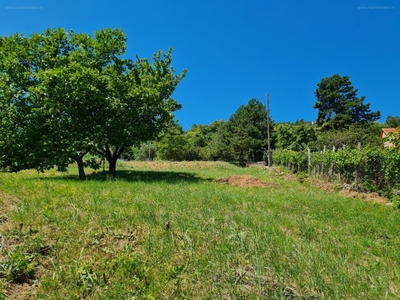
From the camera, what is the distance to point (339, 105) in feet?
162

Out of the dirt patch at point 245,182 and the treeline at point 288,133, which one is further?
the treeline at point 288,133

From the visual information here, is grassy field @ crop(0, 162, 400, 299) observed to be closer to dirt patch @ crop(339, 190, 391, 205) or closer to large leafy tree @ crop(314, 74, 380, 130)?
dirt patch @ crop(339, 190, 391, 205)

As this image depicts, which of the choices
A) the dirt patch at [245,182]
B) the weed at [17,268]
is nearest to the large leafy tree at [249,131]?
the dirt patch at [245,182]

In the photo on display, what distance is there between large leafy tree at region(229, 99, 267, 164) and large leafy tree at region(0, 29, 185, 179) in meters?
27.9

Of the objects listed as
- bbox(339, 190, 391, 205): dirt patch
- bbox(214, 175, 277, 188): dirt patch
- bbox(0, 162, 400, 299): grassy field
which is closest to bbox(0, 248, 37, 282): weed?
bbox(0, 162, 400, 299): grassy field

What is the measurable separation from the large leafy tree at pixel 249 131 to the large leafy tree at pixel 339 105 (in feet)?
49.4

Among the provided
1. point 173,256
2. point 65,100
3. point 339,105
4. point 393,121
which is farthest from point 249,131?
point 173,256

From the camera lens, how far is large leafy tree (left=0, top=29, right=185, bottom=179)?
10008 mm

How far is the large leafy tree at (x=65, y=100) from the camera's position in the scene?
1001cm

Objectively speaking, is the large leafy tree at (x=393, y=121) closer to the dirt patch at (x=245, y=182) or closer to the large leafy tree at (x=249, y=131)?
the large leafy tree at (x=249, y=131)

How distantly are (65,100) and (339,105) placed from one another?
5121cm

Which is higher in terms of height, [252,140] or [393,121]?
[393,121]

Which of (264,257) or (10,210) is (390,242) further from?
(10,210)

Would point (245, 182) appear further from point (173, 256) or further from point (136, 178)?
point (173, 256)
